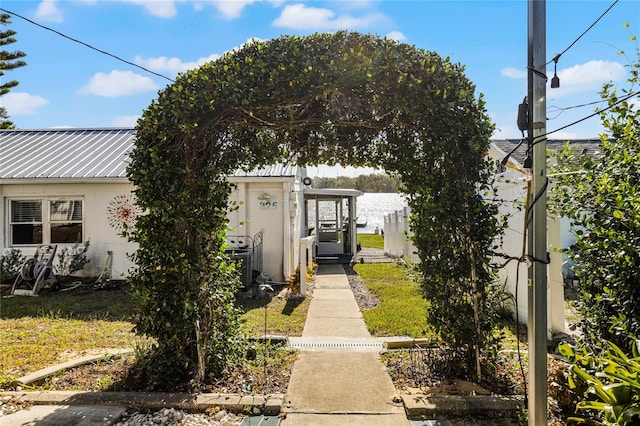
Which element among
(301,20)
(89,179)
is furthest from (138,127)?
(89,179)

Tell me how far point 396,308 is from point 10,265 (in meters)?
9.76

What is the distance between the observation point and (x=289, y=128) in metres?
4.35

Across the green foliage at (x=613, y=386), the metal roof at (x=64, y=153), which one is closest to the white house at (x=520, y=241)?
the green foliage at (x=613, y=386)

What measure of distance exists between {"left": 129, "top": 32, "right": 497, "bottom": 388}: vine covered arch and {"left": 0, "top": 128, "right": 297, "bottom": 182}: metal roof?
466 centimetres

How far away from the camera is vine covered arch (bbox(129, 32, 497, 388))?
387 centimetres

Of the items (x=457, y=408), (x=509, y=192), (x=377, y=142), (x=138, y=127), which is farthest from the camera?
(x=509, y=192)

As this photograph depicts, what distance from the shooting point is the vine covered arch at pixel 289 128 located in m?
3.87

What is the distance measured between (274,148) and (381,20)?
6.45 ft

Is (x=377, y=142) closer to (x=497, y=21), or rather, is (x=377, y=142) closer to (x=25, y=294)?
(x=497, y=21)

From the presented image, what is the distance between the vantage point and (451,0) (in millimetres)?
5137

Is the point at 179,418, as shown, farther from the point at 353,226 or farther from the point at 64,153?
the point at 353,226

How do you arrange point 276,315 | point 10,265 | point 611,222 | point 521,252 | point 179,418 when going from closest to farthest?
point 611,222
point 179,418
point 521,252
point 276,315
point 10,265

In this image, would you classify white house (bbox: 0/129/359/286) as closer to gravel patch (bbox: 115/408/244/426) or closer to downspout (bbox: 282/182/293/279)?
downspout (bbox: 282/182/293/279)

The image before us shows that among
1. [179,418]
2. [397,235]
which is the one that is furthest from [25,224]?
[397,235]
